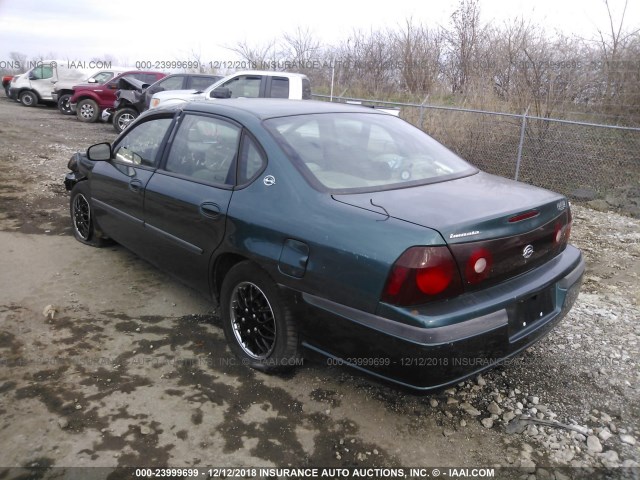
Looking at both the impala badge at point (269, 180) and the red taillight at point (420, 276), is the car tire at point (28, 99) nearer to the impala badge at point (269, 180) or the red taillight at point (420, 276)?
the impala badge at point (269, 180)

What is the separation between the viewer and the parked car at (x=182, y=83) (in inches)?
513

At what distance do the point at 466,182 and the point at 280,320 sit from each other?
139 cm

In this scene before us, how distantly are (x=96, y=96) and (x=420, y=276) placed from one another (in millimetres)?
16279

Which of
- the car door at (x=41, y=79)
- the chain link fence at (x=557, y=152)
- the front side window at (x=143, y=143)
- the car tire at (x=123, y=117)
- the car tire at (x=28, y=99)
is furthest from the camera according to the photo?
the car tire at (x=28, y=99)

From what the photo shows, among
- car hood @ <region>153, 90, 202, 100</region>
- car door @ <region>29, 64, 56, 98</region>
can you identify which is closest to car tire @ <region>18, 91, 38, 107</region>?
car door @ <region>29, 64, 56, 98</region>

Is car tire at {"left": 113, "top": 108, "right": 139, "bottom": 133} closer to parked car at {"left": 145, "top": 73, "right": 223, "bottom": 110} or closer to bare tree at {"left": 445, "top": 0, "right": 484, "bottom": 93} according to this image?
parked car at {"left": 145, "top": 73, "right": 223, "bottom": 110}

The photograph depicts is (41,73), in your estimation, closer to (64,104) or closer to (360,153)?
(64,104)

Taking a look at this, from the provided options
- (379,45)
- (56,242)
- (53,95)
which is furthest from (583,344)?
(53,95)

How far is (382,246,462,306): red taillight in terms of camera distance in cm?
226

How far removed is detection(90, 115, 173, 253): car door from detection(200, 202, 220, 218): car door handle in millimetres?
822

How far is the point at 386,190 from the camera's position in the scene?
2.82 meters

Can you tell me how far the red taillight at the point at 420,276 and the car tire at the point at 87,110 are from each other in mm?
16308

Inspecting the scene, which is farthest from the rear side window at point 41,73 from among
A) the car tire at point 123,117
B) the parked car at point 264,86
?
the parked car at point 264,86

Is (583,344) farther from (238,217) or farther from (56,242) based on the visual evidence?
(56,242)
